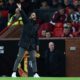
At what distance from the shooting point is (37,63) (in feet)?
63.8

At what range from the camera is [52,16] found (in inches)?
848

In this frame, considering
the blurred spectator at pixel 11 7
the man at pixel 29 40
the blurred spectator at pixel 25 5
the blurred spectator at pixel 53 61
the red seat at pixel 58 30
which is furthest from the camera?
the blurred spectator at pixel 25 5

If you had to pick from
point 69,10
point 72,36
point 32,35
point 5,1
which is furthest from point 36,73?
point 5,1

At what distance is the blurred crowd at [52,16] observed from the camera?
20125 mm

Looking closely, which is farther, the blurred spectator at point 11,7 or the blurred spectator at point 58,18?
the blurred spectator at point 11,7

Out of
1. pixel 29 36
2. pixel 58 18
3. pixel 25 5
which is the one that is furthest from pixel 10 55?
pixel 25 5

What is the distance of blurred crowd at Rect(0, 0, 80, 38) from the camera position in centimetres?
2012

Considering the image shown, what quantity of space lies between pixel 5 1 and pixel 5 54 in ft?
13.2

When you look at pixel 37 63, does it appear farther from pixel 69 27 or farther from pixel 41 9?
pixel 41 9

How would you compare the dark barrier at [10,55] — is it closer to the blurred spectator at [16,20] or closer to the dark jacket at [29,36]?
the blurred spectator at [16,20]

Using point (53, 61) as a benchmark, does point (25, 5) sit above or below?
above

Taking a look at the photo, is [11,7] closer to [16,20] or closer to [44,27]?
[16,20]

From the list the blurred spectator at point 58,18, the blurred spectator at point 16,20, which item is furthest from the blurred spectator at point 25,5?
the blurred spectator at point 58,18

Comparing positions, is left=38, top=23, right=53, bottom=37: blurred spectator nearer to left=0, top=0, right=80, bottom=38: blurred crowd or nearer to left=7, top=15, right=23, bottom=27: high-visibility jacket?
left=0, top=0, right=80, bottom=38: blurred crowd
